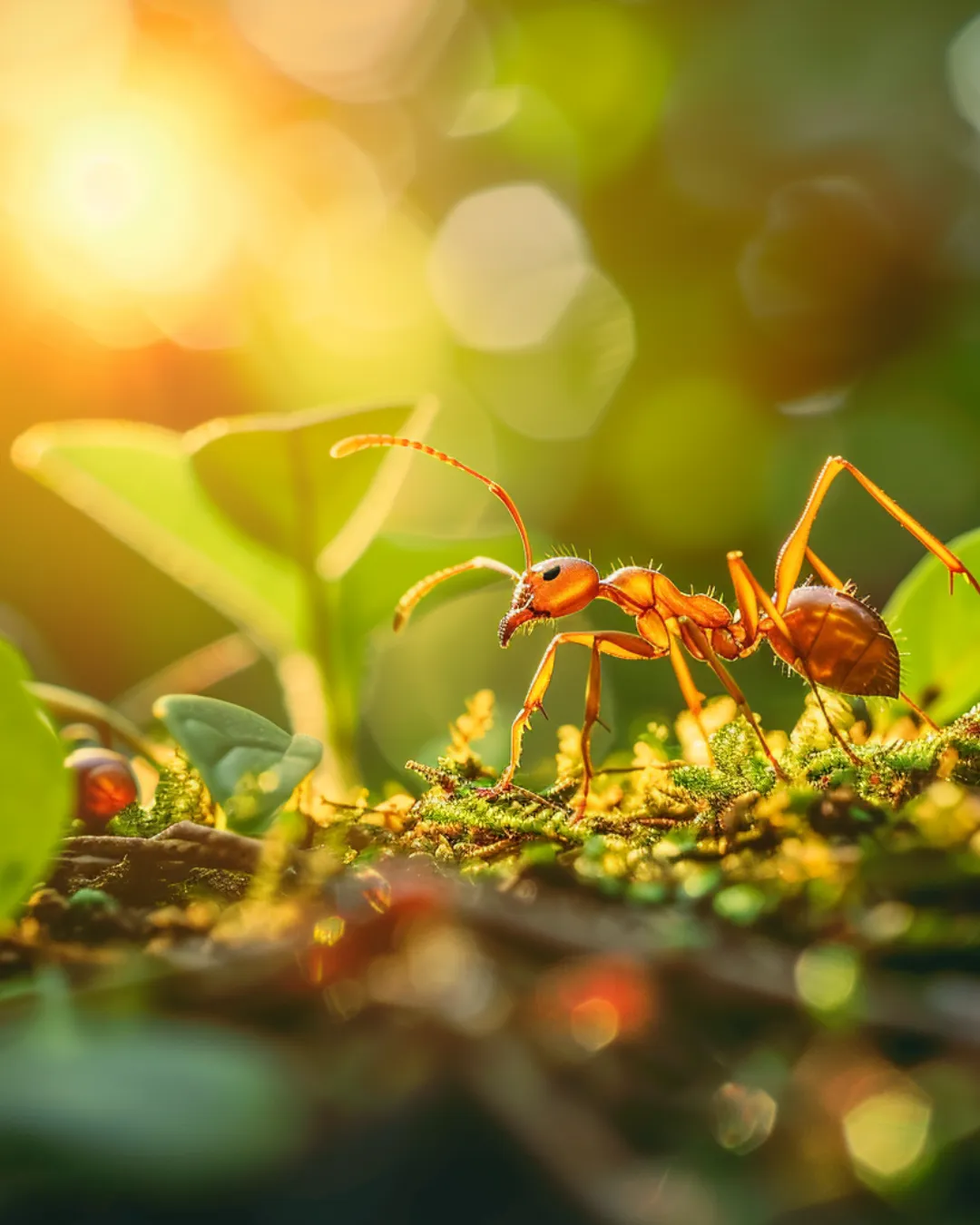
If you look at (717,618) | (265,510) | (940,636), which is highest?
(265,510)

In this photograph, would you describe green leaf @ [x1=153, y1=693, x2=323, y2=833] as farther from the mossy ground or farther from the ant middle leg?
the ant middle leg

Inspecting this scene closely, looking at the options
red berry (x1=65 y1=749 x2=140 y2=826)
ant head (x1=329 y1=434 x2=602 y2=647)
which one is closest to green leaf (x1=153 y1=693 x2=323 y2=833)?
red berry (x1=65 y1=749 x2=140 y2=826)

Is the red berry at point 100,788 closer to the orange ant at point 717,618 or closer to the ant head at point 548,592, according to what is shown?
the orange ant at point 717,618

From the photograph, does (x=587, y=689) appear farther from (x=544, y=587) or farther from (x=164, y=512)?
(x=164, y=512)

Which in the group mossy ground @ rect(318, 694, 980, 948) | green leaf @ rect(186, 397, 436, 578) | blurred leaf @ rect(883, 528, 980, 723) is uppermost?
green leaf @ rect(186, 397, 436, 578)

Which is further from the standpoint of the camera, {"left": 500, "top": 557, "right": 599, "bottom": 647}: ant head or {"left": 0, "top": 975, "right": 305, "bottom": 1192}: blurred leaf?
{"left": 500, "top": 557, "right": 599, "bottom": 647}: ant head

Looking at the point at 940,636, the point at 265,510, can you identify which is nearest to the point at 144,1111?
the point at 265,510
